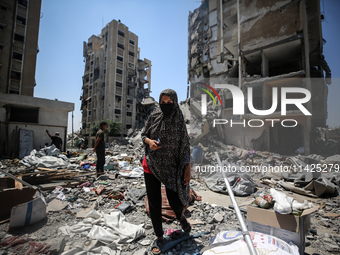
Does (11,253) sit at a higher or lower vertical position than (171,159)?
lower

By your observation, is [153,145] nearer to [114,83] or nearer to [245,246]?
[245,246]

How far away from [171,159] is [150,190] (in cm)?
41

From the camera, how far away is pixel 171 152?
1840mm

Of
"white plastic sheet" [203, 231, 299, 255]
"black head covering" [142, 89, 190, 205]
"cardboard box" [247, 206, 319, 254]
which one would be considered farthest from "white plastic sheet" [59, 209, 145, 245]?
"cardboard box" [247, 206, 319, 254]

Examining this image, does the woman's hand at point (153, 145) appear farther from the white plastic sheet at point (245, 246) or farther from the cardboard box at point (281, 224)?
the cardboard box at point (281, 224)

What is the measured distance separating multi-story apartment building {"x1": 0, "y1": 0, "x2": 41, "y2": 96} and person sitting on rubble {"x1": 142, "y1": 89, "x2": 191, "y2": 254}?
2370 centimetres

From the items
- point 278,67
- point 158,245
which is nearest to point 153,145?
point 158,245

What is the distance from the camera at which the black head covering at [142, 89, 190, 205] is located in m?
1.80

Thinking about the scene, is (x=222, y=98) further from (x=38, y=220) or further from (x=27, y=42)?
(x=27, y=42)

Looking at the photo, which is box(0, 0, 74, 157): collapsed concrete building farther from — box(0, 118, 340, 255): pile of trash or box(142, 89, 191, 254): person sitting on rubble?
box(142, 89, 191, 254): person sitting on rubble

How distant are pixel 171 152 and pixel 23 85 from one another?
24.2 metres

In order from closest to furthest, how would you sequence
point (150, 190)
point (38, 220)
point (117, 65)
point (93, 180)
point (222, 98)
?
point (150, 190), point (38, 220), point (93, 180), point (222, 98), point (117, 65)

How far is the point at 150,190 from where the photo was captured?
6.03 ft

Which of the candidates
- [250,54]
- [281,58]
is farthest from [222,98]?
[281,58]
